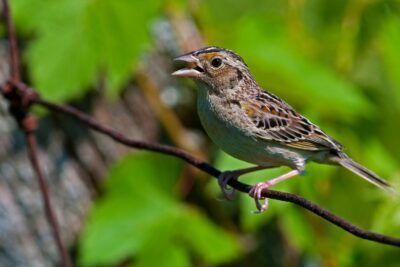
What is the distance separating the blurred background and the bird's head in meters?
0.44

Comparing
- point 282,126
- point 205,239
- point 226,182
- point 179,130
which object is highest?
point 282,126

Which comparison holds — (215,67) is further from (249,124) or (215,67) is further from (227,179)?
(227,179)

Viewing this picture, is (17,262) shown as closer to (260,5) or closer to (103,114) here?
(103,114)

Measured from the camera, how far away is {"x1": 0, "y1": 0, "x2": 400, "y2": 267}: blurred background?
3.91 meters

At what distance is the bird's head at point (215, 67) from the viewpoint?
2928 mm

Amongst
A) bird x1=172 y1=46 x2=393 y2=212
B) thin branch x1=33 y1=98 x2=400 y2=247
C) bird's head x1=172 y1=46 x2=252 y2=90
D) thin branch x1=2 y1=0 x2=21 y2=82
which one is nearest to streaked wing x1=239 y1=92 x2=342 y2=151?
bird x1=172 y1=46 x2=393 y2=212

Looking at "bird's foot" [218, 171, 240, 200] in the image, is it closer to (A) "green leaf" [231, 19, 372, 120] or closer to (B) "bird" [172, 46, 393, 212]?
(B) "bird" [172, 46, 393, 212]

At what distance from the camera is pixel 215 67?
3.01 m

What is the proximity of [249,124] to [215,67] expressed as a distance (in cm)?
26

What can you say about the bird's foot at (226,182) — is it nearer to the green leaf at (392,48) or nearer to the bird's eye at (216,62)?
the bird's eye at (216,62)

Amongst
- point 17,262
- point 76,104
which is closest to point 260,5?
point 76,104

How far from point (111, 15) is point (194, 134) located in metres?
1.30

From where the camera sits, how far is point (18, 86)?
9.65 feet

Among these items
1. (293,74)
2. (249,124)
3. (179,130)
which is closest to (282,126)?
(249,124)
